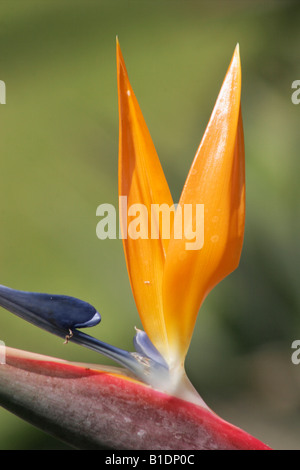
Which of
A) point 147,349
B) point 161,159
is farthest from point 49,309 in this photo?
point 161,159

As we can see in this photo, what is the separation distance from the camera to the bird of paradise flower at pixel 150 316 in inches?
19.9

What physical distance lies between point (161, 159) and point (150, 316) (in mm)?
736

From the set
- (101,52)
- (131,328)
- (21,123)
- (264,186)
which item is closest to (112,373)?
(131,328)

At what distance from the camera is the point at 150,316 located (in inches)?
22.6

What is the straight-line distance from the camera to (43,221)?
124cm
